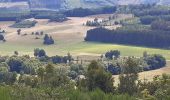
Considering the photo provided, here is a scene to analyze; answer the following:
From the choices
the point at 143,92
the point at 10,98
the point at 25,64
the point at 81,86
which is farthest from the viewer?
the point at 25,64

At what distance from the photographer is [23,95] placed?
324ft

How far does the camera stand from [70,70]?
162m

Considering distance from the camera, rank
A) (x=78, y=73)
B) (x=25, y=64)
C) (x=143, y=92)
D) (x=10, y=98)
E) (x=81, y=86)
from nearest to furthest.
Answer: (x=10, y=98) → (x=143, y=92) → (x=81, y=86) → (x=78, y=73) → (x=25, y=64)

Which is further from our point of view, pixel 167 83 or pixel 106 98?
pixel 167 83

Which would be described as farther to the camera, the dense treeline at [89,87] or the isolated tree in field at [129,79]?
the isolated tree in field at [129,79]

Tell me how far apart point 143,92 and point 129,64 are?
851cm

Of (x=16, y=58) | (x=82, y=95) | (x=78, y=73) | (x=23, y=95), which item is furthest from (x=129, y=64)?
(x=16, y=58)

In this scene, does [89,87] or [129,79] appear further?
[89,87]

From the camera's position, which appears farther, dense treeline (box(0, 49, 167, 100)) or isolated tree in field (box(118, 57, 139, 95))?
isolated tree in field (box(118, 57, 139, 95))

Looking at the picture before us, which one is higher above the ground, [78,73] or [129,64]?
Result: [129,64]

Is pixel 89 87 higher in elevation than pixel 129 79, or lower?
lower

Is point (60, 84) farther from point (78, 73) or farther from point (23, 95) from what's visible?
point (78, 73)

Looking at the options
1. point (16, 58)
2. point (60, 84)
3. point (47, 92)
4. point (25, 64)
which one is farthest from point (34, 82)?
point (16, 58)

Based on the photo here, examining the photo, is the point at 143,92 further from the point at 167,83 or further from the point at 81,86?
the point at 81,86
